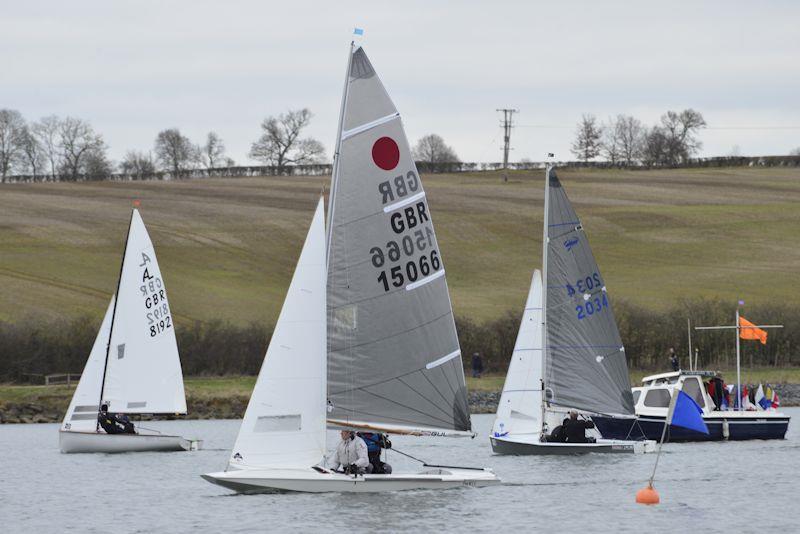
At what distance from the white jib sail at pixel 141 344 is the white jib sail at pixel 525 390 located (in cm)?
1118

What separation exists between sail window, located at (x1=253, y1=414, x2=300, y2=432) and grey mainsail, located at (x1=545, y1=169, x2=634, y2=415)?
556 inches

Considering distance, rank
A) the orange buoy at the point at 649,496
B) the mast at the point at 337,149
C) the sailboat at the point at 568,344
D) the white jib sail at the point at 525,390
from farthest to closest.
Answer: the white jib sail at the point at 525,390 < the sailboat at the point at 568,344 < the orange buoy at the point at 649,496 < the mast at the point at 337,149

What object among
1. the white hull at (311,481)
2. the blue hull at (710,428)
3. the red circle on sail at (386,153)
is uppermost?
the red circle on sail at (386,153)

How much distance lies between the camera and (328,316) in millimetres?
27062

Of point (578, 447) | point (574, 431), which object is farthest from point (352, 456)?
point (574, 431)

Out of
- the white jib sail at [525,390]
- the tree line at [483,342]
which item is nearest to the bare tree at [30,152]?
the tree line at [483,342]

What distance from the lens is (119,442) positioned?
44.3 meters

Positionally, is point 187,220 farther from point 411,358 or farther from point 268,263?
point 411,358

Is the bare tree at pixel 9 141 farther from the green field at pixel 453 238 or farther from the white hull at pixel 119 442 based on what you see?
the white hull at pixel 119 442

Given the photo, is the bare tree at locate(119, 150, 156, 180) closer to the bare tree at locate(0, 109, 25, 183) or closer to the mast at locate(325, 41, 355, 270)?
the bare tree at locate(0, 109, 25, 183)

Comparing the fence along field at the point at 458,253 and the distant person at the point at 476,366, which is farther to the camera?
the fence along field at the point at 458,253

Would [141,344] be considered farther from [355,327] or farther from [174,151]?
[174,151]

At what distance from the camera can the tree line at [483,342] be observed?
231ft

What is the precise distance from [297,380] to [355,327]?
4.80ft
